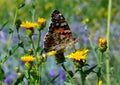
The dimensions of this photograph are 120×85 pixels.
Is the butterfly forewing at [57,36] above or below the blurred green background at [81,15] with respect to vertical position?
above

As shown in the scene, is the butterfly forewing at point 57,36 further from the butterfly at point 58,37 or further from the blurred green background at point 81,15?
the blurred green background at point 81,15

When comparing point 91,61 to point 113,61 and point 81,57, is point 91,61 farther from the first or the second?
point 81,57

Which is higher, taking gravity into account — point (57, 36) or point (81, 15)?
point (57, 36)

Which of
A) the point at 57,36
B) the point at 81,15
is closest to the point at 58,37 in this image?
the point at 57,36

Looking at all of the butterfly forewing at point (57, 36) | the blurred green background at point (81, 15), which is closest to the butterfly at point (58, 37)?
the butterfly forewing at point (57, 36)

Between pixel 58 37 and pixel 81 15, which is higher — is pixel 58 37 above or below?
above

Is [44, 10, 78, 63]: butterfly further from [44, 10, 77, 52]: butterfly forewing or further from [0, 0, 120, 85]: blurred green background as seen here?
[0, 0, 120, 85]: blurred green background

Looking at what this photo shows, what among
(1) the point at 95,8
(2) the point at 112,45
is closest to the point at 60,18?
(2) the point at 112,45

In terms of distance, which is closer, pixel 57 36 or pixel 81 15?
pixel 57 36

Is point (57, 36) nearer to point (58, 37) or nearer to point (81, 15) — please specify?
point (58, 37)
